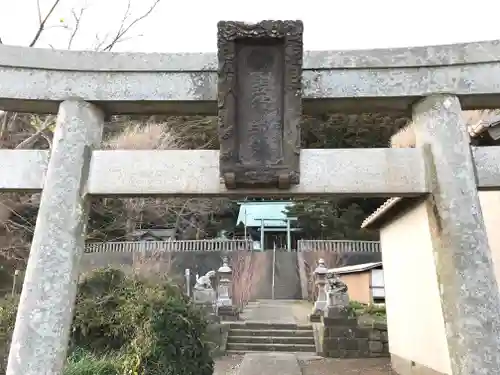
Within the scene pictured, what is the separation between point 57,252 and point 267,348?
30.4ft

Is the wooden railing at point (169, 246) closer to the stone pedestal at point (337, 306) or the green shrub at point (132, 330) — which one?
Result: the stone pedestal at point (337, 306)

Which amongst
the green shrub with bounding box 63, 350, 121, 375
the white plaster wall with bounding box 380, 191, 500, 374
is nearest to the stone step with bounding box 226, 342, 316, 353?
the white plaster wall with bounding box 380, 191, 500, 374

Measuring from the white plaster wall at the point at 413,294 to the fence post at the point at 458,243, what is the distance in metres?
1.93

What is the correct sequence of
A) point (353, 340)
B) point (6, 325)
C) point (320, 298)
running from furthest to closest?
point (320, 298)
point (353, 340)
point (6, 325)

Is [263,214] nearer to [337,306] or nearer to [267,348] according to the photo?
[267,348]

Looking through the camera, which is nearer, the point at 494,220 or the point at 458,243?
the point at 458,243

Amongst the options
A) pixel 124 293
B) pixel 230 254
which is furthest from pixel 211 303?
pixel 230 254

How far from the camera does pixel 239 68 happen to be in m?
4.25

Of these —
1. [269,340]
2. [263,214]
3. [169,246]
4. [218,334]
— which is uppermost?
[263,214]

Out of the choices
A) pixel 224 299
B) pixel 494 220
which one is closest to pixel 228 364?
pixel 224 299

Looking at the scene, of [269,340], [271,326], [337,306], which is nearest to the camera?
[337,306]

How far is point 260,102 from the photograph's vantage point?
4262 millimetres

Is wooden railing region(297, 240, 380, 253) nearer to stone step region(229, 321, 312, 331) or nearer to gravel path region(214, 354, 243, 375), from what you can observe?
stone step region(229, 321, 312, 331)

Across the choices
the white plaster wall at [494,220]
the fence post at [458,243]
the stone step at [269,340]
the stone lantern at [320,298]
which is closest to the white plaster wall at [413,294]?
the white plaster wall at [494,220]
